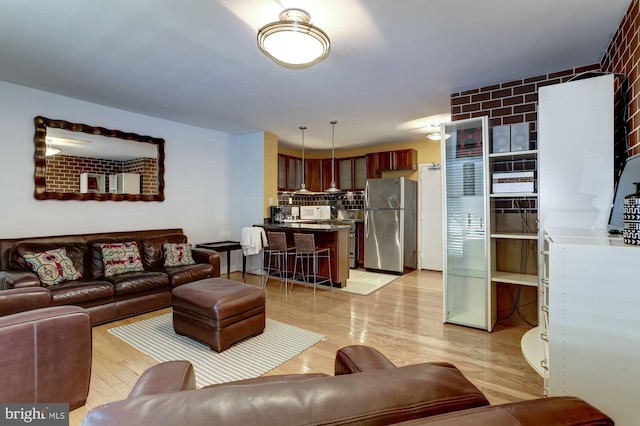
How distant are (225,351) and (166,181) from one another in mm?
3112

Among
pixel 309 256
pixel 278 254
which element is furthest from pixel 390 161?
pixel 278 254

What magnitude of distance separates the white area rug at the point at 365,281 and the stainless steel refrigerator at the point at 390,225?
0.82 feet

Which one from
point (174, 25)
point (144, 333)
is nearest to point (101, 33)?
point (174, 25)

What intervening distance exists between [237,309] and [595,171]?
304cm

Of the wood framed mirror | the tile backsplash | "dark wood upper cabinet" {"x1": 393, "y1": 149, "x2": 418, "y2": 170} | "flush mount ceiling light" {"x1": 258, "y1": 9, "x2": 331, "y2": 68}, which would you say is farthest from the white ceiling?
the tile backsplash

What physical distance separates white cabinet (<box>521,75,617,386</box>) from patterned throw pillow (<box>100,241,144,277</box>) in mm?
4129

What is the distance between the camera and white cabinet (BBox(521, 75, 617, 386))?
2271 mm

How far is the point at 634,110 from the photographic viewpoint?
2.03 meters

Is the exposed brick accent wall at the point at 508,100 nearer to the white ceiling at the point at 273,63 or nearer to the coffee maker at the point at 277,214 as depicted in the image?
the white ceiling at the point at 273,63

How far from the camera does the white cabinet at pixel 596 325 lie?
1.23m

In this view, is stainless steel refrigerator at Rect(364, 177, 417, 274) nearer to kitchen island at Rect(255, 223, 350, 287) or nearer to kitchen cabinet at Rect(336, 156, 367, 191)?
kitchen cabinet at Rect(336, 156, 367, 191)

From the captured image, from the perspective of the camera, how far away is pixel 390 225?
573cm

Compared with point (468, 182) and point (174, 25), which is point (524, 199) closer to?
point (468, 182)

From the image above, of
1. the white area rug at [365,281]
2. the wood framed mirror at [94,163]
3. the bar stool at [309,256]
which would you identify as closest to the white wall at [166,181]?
the wood framed mirror at [94,163]
